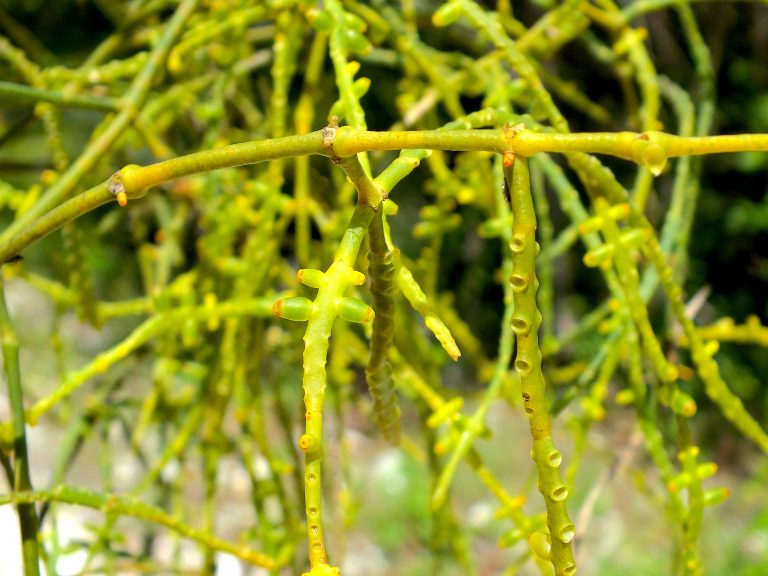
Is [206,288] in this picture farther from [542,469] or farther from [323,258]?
[542,469]

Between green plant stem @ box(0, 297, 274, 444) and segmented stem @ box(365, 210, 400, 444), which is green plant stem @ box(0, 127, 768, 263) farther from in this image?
green plant stem @ box(0, 297, 274, 444)

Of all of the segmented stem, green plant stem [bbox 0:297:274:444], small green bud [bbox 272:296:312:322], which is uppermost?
green plant stem [bbox 0:297:274:444]

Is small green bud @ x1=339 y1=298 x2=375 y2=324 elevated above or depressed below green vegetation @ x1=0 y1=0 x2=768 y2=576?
below

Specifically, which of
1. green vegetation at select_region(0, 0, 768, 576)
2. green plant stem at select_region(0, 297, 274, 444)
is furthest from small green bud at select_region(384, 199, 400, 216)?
green plant stem at select_region(0, 297, 274, 444)

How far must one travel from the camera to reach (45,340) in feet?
4.73

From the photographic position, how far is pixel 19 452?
0.34 meters

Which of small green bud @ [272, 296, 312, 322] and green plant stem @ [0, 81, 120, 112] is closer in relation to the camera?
small green bud @ [272, 296, 312, 322]

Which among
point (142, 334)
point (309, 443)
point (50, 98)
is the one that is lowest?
point (309, 443)

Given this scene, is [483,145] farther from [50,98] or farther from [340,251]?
[50,98]

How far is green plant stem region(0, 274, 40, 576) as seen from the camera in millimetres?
328

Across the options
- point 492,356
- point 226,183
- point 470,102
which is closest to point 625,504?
point 492,356

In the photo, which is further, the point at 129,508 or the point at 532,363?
the point at 129,508

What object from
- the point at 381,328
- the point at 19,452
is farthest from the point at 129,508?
the point at 381,328

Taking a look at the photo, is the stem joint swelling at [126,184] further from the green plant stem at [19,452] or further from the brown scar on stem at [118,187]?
→ the green plant stem at [19,452]
